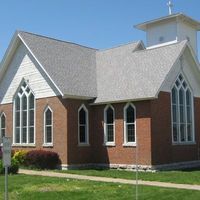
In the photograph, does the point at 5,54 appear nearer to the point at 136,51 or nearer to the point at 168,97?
the point at 136,51

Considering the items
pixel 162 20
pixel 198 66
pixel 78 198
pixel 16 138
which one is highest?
pixel 162 20

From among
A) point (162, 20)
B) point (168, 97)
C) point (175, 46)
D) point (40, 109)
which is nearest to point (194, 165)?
point (168, 97)

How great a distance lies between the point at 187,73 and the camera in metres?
29.5

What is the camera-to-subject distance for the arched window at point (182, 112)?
28.0m

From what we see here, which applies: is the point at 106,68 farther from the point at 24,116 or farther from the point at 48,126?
the point at 24,116

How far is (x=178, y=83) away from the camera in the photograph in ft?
93.9

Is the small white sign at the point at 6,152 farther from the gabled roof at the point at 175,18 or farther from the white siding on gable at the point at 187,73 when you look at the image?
the gabled roof at the point at 175,18

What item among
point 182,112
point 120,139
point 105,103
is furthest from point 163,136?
point 105,103

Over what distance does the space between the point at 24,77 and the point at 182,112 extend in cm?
1093

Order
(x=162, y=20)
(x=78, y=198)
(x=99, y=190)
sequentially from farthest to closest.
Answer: (x=162, y=20) < (x=99, y=190) < (x=78, y=198)

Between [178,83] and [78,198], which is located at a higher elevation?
[178,83]

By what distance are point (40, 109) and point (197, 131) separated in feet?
33.9

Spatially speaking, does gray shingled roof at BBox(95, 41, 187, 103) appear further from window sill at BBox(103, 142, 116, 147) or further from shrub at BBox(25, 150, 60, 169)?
shrub at BBox(25, 150, 60, 169)

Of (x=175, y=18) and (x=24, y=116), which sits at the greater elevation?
(x=175, y=18)
